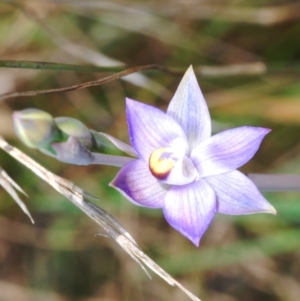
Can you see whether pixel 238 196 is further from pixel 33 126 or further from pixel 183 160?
pixel 33 126

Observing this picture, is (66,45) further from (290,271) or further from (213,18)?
(290,271)

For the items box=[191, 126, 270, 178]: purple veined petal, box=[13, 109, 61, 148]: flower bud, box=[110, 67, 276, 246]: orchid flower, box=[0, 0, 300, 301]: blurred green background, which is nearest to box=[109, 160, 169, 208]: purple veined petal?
box=[110, 67, 276, 246]: orchid flower

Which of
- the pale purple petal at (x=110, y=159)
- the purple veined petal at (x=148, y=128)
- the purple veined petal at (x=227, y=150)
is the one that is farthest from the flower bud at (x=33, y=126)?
the purple veined petal at (x=227, y=150)

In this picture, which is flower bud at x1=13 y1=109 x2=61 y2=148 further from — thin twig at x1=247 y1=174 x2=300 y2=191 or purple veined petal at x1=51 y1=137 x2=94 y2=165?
thin twig at x1=247 y1=174 x2=300 y2=191

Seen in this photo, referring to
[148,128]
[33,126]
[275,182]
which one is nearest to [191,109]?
[148,128]

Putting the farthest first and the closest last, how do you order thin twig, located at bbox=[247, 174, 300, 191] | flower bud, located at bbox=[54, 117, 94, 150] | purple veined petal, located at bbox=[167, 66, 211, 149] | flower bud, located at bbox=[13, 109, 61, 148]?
thin twig, located at bbox=[247, 174, 300, 191]
purple veined petal, located at bbox=[167, 66, 211, 149]
flower bud, located at bbox=[54, 117, 94, 150]
flower bud, located at bbox=[13, 109, 61, 148]

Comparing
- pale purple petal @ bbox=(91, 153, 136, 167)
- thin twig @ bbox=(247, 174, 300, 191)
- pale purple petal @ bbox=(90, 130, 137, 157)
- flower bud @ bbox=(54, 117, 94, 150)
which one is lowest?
thin twig @ bbox=(247, 174, 300, 191)
